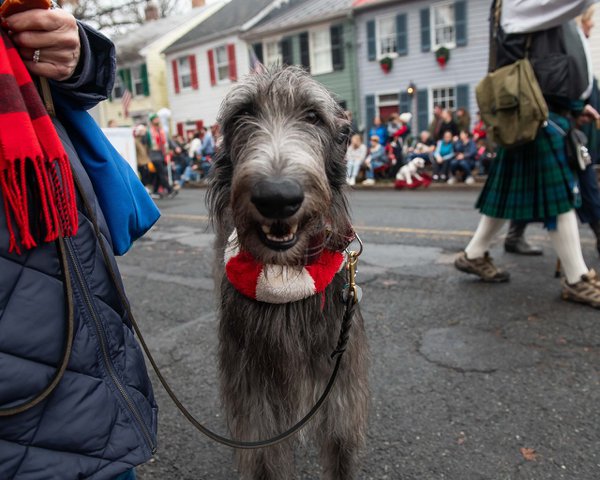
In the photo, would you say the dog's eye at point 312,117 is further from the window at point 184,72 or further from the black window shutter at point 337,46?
the window at point 184,72

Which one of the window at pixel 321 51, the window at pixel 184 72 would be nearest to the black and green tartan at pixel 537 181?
the window at pixel 321 51

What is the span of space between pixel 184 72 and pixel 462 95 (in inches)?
651

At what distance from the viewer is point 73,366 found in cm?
154

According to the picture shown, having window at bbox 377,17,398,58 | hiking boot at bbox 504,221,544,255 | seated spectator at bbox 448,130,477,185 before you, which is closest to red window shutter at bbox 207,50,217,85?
window at bbox 377,17,398,58

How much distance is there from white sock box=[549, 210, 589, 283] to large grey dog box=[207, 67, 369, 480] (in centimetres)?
248

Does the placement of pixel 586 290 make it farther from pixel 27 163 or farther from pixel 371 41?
pixel 371 41

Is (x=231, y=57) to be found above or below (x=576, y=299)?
above

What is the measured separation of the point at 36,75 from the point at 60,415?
0.94m

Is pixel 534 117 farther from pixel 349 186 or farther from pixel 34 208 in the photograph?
pixel 34 208

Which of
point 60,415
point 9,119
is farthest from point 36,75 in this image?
point 60,415

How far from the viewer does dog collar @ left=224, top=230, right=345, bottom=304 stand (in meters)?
1.94

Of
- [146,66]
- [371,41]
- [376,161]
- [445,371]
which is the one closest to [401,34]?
[371,41]

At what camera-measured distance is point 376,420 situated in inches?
113

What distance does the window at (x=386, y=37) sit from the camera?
22.0m
